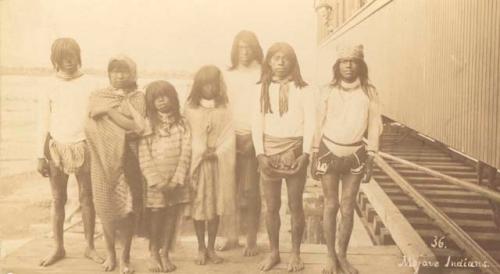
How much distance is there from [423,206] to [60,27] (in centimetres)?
332

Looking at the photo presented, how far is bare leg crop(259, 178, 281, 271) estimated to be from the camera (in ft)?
12.8

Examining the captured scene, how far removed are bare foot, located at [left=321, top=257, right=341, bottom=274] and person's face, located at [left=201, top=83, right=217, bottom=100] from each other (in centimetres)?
143

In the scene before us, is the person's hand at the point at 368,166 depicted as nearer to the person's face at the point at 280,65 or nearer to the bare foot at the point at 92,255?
the person's face at the point at 280,65

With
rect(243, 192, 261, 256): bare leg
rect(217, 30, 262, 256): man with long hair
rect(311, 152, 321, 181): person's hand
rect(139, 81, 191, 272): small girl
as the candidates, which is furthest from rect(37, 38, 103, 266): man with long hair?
rect(311, 152, 321, 181): person's hand

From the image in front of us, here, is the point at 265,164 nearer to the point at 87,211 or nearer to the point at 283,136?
the point at 283,136

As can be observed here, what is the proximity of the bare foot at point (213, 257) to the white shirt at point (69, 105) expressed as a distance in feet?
4.17

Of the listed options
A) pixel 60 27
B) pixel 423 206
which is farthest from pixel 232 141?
pixel 423 206

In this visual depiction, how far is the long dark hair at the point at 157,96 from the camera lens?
395 centimetres

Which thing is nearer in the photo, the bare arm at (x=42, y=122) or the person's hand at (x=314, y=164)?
the person's hand at (x=314, y=164)

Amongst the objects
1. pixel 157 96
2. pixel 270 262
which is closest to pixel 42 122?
pixel 157 96

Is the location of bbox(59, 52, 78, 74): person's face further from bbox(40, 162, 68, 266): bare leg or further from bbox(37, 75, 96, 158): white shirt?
bbox(40, 162, 68, 266): bare leg

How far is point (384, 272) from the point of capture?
12.4ft

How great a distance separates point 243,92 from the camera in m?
4.03

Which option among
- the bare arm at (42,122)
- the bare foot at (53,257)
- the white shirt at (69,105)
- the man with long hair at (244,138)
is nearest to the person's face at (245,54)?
the man with long hair at (244,138)
